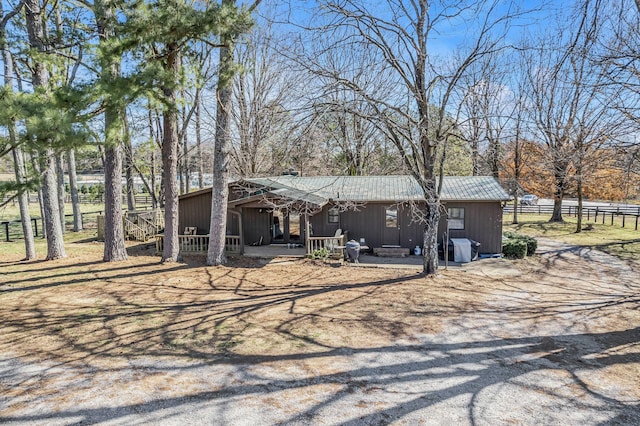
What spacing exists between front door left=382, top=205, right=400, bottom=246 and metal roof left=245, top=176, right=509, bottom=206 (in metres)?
0.69

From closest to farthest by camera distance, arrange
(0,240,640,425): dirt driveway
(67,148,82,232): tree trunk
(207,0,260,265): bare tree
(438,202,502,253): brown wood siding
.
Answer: (0,240,640,425): dirt driveway < (207,0,260,265): bare tree < (438,202,502,253): brown wood siding < (67,148,82,232): tree trunk

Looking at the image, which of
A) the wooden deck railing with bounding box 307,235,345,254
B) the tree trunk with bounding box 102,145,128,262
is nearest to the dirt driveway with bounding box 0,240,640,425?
the tree trunk with bounding box 102,145,128,262

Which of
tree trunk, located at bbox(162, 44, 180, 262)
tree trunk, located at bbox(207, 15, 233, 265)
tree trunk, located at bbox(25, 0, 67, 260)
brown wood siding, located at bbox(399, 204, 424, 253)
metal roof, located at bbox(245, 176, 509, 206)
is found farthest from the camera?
brown wood siding, located at bbox(399, 204, 424, 253)

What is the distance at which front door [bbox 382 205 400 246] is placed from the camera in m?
15.3

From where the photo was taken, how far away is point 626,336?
643 centimetres

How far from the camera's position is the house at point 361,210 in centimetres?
1434

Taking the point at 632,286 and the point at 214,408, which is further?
the point at 632,286

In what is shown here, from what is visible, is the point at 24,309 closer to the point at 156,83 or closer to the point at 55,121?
the point at 55,121

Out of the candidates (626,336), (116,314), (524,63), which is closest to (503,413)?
(626,336)

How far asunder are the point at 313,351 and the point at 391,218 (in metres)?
10.4

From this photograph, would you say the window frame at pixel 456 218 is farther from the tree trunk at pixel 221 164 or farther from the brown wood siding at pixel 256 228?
the tree trunk at pixel 221 164

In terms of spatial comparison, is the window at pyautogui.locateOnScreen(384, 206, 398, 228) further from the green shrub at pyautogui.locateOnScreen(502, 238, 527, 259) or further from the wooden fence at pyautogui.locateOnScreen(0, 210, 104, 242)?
the wooden fence at pyautogui.locateOnScreen(0, 210, 104, 242)

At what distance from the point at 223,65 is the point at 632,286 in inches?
500

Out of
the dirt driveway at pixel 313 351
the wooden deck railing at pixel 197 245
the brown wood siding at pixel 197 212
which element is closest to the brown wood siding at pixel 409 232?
the dirt driveway at pixel 313 351
